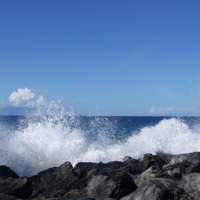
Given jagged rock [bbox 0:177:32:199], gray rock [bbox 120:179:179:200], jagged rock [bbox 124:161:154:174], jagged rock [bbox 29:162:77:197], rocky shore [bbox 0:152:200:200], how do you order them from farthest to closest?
jagged rock [bbox 124:161:154:174] → jagged rock [bbox 29:162:77:197] → jagged rock [bbox 0:177:32:199] → rocky shore [bbox 0:152:200:200] → gray rock [bbox 120:179:179:200]

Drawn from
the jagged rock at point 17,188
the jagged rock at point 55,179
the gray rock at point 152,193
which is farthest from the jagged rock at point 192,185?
the jagged rock at point 17,188

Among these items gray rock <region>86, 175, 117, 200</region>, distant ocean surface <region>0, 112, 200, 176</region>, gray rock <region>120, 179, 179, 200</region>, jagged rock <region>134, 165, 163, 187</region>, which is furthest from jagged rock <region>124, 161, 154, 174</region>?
distant ocean surface <region>0, 112, 200, 176</region>

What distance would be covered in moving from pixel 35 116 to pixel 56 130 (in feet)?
10.8

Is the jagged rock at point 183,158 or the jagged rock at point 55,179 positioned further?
the jagged rock at point 183,158

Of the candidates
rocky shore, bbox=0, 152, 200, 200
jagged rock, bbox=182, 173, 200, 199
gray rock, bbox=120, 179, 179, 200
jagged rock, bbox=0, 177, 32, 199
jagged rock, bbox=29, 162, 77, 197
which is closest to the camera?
gray rock, bbox=120, 179, 179, 200

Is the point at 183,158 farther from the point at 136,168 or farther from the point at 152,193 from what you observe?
the point at 152,193

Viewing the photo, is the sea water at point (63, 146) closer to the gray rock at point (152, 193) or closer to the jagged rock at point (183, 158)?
the jagged rock at point (183, 158)

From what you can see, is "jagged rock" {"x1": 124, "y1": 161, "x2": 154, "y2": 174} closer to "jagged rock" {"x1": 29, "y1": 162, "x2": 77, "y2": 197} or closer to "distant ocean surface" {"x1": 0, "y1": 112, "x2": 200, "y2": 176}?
"jagged rock" {"x1": 29, "y1": 162, "x2": 77, "y2": 197}

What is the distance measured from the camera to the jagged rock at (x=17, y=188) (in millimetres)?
6302

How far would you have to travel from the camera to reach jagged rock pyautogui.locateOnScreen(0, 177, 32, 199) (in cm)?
630

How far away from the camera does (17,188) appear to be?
6.35m

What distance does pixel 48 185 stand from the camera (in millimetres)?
7156

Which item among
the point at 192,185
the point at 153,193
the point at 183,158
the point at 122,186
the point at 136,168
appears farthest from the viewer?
the point at 183,158

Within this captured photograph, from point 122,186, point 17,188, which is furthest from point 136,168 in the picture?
point 17,188
